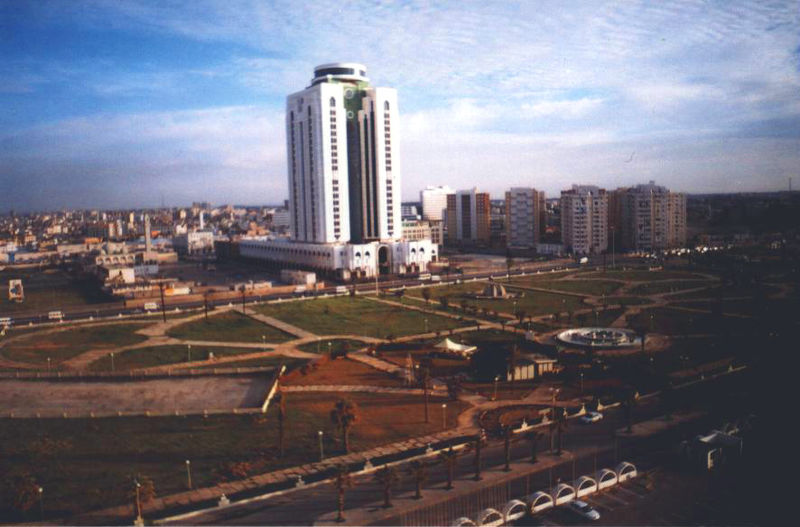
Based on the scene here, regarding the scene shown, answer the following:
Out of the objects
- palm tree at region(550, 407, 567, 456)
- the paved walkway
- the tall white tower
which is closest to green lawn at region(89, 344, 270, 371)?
the paved walkway

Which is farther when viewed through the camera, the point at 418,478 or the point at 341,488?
the point at 418,478

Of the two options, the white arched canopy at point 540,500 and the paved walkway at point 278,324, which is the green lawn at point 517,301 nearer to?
the paved walkway at point 278,324

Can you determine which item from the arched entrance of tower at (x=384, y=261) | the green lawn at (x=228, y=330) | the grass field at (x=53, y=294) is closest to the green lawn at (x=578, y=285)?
the arched entrance of tower at (x=384, y=261)

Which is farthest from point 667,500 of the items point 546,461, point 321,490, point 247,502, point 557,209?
point 557,209

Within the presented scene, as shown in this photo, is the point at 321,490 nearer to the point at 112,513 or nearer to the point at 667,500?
the point at 112,513

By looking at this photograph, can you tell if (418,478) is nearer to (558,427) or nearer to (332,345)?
(558,427)

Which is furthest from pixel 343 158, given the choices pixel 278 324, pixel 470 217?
pixel 470 217

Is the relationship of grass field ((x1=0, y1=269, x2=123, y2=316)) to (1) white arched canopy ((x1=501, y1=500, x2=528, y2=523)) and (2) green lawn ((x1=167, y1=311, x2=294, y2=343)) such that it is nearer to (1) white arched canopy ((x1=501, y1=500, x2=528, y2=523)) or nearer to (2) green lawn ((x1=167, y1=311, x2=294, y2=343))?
(2) green lawn ((x1=167, y1=311, x2=294, y2=343))
